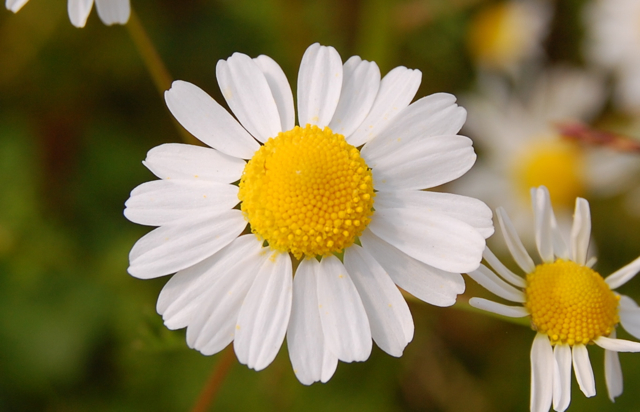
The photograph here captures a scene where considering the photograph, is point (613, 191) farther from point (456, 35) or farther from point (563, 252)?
point (563, 252)

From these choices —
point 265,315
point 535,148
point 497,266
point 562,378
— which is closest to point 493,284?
point 497,266

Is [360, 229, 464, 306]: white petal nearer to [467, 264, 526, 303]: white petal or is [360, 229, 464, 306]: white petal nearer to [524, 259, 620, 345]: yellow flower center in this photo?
[467, 264, 526, 303]: white petal

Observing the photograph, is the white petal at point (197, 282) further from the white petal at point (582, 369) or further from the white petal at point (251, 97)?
the white petal at point (582, 369)

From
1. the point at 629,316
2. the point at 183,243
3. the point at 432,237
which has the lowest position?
the point at 629,316

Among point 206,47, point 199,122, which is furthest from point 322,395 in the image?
point 206,47

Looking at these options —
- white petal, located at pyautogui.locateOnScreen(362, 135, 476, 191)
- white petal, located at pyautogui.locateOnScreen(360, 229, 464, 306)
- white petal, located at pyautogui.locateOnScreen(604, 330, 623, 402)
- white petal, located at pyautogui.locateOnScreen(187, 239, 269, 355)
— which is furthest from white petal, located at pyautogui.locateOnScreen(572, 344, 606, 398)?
white petal, located at pyautogui.locateOnScreen(187, 239, 269, 355)

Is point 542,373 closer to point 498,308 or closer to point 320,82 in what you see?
point 498,308
